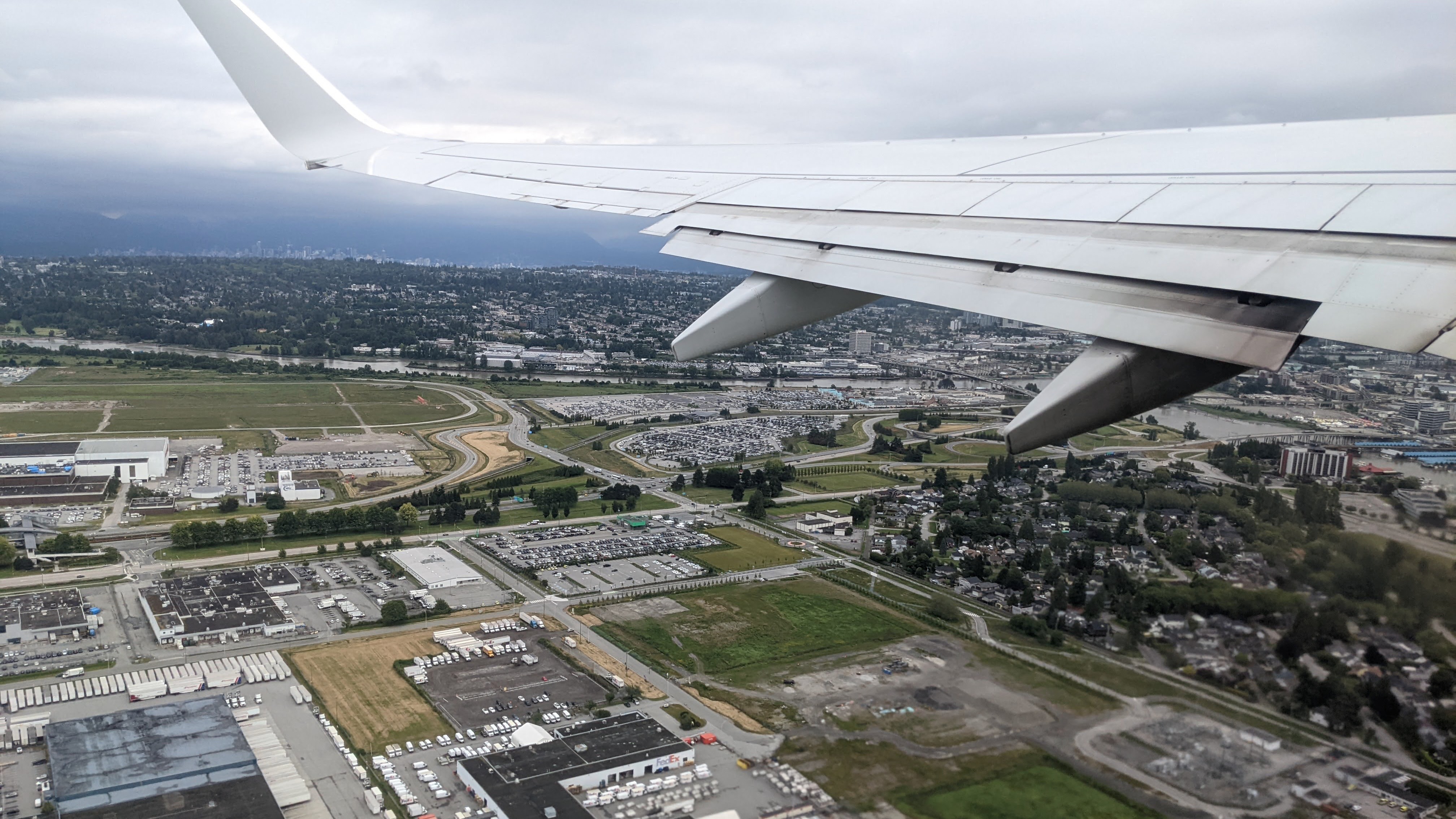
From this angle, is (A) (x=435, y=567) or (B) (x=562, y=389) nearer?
(A) (x=435, y=567)

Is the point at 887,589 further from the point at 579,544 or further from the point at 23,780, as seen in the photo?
the point at 23,780

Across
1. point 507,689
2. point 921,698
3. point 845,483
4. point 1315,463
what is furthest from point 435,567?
point 1315,463

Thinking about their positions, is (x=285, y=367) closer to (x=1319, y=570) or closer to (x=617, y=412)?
(x=617, y=412)

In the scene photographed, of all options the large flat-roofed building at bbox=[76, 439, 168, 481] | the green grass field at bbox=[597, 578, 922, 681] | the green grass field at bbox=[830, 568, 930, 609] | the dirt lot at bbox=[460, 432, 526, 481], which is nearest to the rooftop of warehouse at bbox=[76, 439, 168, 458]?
the large flat-roofed building at bbox=[76, 439, 168, 481]

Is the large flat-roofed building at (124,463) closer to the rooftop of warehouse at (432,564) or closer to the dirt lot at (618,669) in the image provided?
the rooftop of warehouse at (432,564)

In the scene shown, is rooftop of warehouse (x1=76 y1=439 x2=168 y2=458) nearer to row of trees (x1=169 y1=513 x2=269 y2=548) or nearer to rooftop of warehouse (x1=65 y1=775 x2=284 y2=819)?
row of trees (x1=169 y1=513 x2=269 y2=548)
